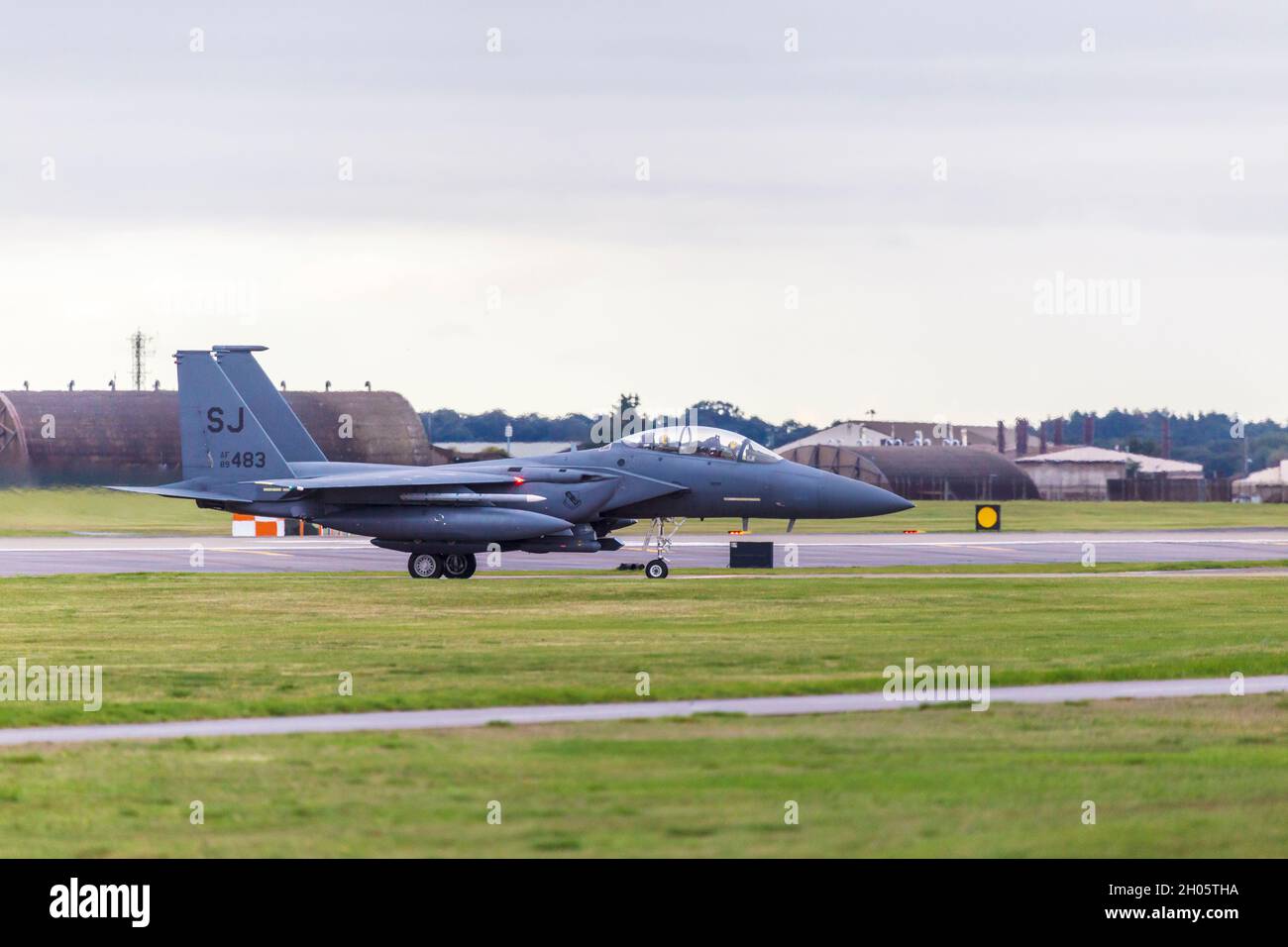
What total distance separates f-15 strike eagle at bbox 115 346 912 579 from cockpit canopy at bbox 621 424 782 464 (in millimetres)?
21

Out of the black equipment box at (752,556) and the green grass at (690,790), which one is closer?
the green grass at (690,790)

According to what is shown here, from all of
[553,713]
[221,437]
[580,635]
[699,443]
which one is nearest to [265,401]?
[221,437]

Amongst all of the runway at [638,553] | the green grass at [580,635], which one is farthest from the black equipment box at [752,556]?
the green grass at [580,635]

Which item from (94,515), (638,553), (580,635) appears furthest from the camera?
(94,515)

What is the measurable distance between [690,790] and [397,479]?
83.4 ft

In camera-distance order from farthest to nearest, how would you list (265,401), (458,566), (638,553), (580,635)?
(638,553) → (265,401) → (458,566) → (580,635)

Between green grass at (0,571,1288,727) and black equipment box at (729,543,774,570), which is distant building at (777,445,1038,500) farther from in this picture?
green grass at (0,571,1288,727)

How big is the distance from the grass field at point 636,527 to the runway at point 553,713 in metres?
45.8

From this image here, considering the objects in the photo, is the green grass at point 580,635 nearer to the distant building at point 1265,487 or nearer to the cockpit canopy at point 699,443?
the cockpit canopy at point 699,443

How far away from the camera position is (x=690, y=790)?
12.1 meters

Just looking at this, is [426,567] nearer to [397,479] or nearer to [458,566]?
[458,566]

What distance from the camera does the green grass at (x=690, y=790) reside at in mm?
10578

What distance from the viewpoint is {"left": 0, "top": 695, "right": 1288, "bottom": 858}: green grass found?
1058 centimetres
